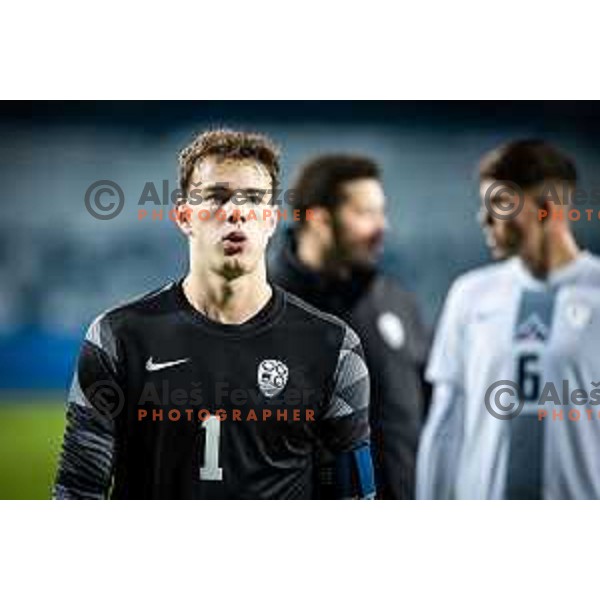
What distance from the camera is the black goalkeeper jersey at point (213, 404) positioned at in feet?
Answer: 12.3

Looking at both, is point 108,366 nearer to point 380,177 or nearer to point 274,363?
point 274,363

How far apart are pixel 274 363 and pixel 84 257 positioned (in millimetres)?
739

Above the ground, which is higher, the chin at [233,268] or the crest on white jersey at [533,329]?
the chin at [233,268]

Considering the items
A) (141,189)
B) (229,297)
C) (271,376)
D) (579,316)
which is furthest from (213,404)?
(579,316)

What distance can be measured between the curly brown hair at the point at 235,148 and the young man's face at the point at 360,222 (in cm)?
25

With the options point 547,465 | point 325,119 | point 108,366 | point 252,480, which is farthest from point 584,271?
point 108,366

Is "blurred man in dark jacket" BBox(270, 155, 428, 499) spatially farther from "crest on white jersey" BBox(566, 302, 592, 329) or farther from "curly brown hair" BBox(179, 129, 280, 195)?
"crest on white jersey" BBox(566, 302, 592, 329)

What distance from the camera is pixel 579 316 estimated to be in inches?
150

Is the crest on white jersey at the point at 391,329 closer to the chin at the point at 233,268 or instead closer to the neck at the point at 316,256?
the neck at the point at 316,256

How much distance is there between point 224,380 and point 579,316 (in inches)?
47.9

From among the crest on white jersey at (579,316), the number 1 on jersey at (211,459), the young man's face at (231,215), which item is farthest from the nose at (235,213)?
the crest on white jersey at (579,316)

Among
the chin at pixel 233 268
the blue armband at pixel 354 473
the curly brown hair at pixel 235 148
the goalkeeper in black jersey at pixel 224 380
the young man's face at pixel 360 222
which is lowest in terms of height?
the blue armband at pixel 354 473

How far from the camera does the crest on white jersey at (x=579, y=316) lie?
3.82 meters

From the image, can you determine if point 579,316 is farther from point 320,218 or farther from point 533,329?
point 320,218
